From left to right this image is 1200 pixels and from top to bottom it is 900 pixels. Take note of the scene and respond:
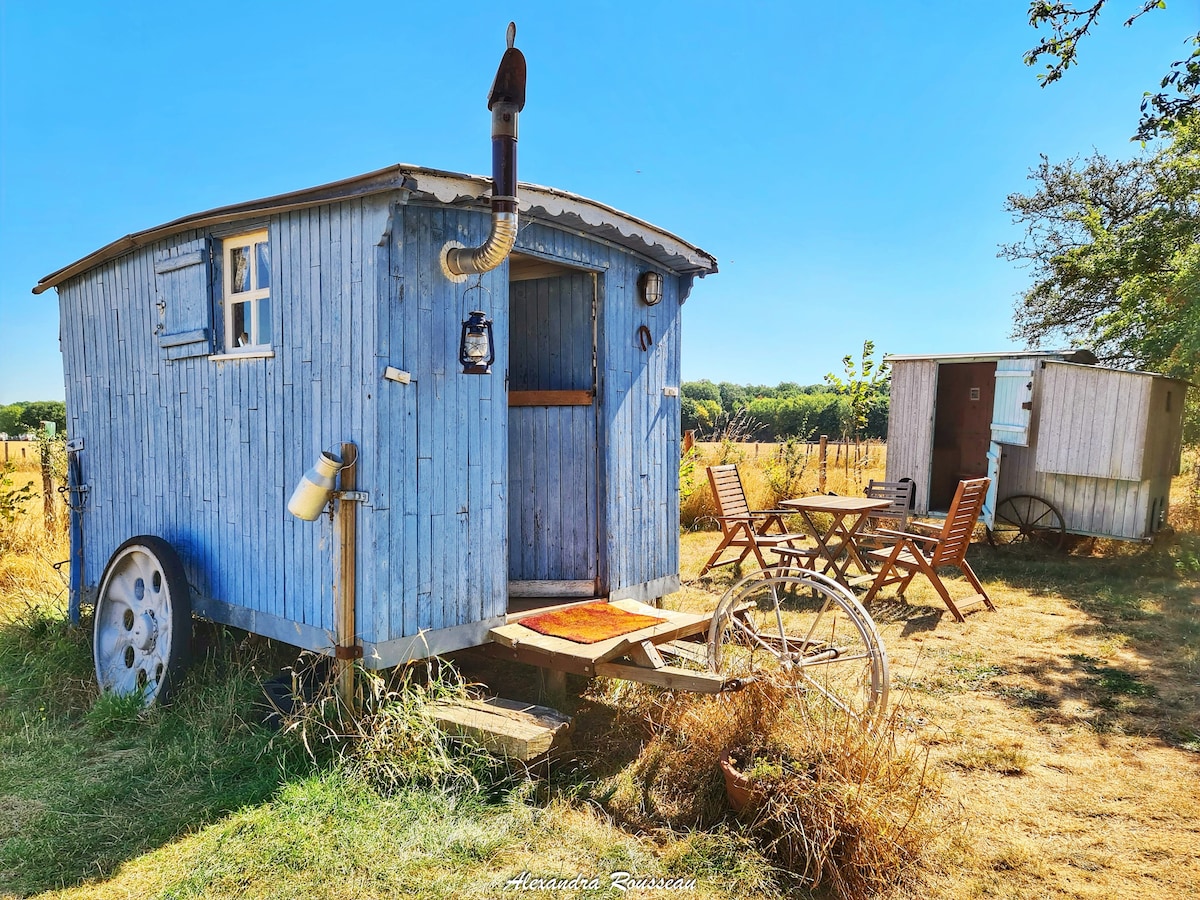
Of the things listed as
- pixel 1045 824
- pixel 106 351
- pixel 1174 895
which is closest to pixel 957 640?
pixel 1045 824

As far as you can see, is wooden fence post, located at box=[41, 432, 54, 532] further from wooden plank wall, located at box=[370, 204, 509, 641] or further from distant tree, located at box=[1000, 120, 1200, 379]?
distant tree, located at box=[1000, 120, 1200, 379]

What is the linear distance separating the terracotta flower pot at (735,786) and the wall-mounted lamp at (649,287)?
3.03 metres

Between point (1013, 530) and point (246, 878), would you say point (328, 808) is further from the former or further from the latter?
point (1013, 530)

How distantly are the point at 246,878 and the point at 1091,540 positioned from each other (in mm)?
10216

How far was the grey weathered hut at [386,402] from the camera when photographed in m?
3.85

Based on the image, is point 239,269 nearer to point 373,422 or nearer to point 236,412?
point 236,412

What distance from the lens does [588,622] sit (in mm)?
4457

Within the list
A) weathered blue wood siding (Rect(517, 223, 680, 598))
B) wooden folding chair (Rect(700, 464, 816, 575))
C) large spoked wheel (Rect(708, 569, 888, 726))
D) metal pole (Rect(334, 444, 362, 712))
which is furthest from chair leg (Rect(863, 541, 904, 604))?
metal pole (Rect(334, 444, 362, 712))

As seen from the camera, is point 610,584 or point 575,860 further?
point 610,584

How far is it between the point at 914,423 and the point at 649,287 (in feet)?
20.9

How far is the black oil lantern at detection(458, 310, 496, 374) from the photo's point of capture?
13.4ft

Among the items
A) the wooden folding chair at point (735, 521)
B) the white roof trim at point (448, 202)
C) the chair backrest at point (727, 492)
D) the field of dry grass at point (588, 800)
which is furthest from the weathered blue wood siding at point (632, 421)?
the chair backrest at point (727, 492)

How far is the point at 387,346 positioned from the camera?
3.77 m

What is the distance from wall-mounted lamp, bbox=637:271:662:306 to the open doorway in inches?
304
